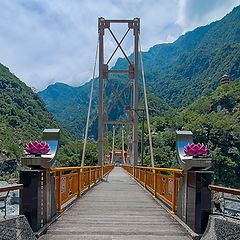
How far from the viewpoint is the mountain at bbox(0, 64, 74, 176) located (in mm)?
85700

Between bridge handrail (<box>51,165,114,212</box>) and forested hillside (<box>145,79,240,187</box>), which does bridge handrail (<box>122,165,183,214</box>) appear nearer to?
bridge handrail (<box>51,165,114,212</box>)

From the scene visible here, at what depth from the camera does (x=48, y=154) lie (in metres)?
6.50

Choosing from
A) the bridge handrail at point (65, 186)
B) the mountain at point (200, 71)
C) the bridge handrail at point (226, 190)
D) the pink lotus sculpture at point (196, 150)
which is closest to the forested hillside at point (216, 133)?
the bridge handrail at point (65, 186)

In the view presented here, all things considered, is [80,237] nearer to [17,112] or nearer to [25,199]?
[25,199]

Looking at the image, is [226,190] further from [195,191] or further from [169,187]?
[169,187]

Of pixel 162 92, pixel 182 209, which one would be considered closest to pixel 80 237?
pixel 182 209

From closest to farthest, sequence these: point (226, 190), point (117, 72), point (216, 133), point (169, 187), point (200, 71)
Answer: point (226, 190) → point (169, 187) → point (117, 72) → point (216, 133) → point (200, 71)

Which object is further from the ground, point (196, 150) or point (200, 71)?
point (200, 71)

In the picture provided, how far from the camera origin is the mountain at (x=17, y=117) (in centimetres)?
8570

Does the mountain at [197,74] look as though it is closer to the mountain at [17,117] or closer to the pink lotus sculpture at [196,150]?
the mountain at [17,117]

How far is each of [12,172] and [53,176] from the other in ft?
240

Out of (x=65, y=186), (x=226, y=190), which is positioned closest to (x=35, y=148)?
(x=65, y=186)

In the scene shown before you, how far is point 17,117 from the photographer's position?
99.8 metres

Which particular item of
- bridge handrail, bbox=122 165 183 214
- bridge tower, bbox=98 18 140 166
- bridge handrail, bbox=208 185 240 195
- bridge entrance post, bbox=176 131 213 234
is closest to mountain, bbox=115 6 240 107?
bridge tower, bbox=98 18 140 166
